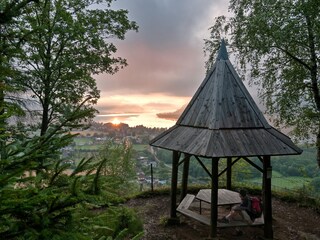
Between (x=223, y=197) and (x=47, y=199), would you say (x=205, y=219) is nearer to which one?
(x=223, y=197)

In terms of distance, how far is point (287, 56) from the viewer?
13.0 metres

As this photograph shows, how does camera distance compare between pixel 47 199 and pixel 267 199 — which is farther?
pixel 267 199

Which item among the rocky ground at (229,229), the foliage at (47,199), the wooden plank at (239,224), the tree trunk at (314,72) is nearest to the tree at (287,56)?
the tree trunk at (314,72)

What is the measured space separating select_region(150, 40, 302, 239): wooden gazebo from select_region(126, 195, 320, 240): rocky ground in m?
0.55

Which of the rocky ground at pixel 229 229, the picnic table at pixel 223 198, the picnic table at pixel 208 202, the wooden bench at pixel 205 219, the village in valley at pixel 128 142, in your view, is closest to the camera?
the wooden bench at pixel 205 219

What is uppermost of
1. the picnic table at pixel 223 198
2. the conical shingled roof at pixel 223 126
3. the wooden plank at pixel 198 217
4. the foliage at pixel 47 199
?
the conical shingled roof at pixel 223 126

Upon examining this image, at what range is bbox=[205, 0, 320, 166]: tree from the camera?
11195mm

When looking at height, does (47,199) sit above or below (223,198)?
above

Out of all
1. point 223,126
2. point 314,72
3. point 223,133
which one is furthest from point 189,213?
point 314,72

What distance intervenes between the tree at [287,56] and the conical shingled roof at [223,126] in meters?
3.46

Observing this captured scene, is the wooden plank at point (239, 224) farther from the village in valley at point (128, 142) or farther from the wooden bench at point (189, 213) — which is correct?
the village in valley at point (128, 142)

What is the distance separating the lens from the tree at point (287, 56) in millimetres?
11195

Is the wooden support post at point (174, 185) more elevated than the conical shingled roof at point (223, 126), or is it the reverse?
the conical shingled roof at point (223, 126)

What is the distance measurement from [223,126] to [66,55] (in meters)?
9.35
